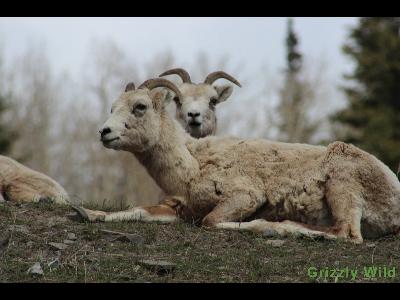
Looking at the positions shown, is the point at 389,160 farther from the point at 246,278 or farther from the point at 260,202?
the point at 246,278

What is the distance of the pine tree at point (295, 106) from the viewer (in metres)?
42.8

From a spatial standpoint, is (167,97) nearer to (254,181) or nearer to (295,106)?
(254,181)

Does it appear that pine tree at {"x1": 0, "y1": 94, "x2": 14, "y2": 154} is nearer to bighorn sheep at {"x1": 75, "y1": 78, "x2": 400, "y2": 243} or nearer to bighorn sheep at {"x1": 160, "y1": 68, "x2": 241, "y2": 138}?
bighorn sheep at {"x1": 160, "y1": 68, "x2": 241, "y2": 138}

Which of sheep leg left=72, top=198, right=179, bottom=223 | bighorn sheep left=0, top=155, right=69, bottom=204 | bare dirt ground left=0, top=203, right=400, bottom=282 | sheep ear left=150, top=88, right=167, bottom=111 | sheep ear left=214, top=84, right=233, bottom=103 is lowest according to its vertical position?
bare dirt ground left=0, top=203, right=400, bottom=282

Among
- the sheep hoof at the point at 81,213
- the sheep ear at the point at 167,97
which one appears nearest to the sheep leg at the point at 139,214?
the sheep hoof at the point at 81,213

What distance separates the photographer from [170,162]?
1056cm

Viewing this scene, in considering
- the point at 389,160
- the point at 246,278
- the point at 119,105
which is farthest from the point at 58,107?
the point at 246,278

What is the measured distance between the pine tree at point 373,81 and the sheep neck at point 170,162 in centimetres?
1798

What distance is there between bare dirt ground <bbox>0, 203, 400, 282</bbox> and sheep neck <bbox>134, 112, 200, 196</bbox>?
92 cm

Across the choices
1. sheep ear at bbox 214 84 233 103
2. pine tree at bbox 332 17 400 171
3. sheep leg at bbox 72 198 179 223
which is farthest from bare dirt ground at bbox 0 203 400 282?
pine tree at bbox 332 17 400 171

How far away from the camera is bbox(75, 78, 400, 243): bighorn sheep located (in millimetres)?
9695

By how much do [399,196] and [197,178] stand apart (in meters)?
2.59

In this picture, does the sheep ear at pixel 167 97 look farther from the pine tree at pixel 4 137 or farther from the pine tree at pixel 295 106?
the pine tree at pixel 295 106

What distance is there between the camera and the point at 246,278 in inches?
295
